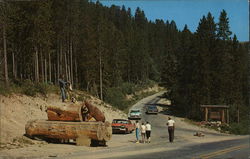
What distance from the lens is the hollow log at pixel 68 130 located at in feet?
58.6

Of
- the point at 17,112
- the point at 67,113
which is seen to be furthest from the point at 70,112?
the point at 17,112

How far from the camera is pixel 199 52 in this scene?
191 feet

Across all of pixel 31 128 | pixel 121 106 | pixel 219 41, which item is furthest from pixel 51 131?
pixel 219 41

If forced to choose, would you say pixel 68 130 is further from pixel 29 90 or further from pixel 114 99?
pixel 114 99

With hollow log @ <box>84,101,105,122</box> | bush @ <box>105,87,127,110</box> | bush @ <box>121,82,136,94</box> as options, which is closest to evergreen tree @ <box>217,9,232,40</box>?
bush @ <box>105,87,127,110</box>

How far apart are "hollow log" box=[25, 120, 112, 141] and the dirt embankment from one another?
94 centimetres

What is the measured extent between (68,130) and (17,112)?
7.90m

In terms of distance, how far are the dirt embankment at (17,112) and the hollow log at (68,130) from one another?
3.10ft

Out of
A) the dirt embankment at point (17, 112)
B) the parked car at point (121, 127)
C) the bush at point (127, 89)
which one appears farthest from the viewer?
the bush at point (127, 89)

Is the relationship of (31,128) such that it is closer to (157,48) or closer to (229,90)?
(229,90)

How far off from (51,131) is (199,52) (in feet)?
145

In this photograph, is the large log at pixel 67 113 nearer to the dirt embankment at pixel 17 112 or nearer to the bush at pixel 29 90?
the dirt embankment at pixel 17 112

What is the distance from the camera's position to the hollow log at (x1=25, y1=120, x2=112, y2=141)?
17.9m

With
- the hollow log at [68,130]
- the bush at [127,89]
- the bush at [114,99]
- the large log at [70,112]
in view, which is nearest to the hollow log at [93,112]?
the large log at [70,112]
